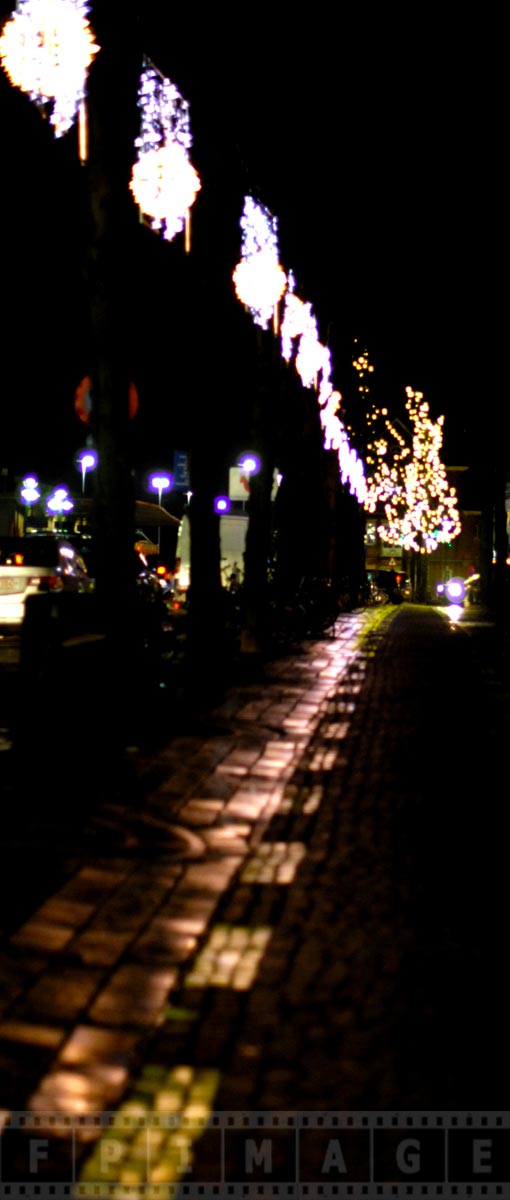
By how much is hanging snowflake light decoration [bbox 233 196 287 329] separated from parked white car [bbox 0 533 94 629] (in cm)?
531

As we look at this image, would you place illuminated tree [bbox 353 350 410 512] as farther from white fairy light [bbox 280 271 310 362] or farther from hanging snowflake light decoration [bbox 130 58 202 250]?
hanging snowflake light decoration [bbox 130 58 202 250]

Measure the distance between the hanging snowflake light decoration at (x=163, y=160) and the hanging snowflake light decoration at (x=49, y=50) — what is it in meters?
2.52

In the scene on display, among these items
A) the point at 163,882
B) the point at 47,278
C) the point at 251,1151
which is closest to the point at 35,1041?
the point at 251,1151

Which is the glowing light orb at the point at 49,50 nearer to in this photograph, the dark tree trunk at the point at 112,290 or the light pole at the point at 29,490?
the dark tree trunk at the point at 112,290

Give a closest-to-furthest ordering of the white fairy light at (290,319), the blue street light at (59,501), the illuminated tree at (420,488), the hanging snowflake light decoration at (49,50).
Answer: the hanging snowflake light decoration at (49,50) → the white fairy light at (290,319) → the blue street light at (59,501) → the illuminated tree at (420,488)

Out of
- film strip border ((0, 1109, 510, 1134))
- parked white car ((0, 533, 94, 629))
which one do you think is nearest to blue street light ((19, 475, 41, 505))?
parked white car ((0, 533, 94, 629))

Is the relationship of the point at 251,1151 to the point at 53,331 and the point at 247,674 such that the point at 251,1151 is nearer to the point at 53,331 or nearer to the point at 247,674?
the point at 247,674

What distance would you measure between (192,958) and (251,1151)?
2.03 m

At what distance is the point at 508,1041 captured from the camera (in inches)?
209

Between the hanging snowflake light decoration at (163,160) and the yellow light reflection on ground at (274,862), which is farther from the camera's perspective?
the hanging snowflake light decoration at (163,160)

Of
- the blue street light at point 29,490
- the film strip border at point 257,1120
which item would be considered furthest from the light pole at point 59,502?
the film strip border at point 257,1120

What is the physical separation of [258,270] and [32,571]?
6.39m

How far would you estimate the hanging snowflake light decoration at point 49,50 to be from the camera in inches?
551

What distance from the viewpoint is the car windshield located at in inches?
976
